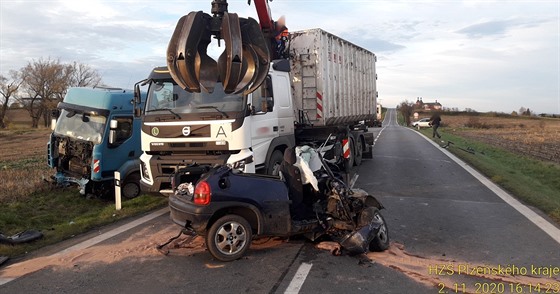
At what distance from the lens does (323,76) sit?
10922mm

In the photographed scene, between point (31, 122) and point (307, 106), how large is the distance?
68770mm

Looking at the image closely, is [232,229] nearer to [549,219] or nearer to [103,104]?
[549,219]

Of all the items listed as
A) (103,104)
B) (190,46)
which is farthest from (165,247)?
(103,104)

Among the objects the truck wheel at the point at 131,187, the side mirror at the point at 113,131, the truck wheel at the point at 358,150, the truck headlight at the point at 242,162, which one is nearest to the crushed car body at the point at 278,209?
the truck headlight at the point at 242,162

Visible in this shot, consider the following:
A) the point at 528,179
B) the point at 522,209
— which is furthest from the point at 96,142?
the point at 528,179

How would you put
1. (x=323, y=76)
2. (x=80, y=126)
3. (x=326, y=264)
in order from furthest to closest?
1. (x=323, y=76)
2. (x=80, y=126)
3. (x=326, y=264)

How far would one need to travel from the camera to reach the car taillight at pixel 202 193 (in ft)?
16.9

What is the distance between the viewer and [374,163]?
15.4 metres

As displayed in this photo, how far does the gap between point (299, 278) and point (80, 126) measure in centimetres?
800

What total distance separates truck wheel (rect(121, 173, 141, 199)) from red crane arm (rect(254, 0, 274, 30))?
447cm

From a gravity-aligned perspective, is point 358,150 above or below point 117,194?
above

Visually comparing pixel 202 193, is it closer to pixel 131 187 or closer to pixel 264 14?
pixel 131 187

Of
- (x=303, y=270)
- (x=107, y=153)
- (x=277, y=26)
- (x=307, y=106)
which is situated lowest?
(x=303, y=270)

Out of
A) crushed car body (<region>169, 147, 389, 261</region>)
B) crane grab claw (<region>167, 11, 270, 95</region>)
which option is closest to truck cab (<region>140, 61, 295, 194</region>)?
crane grab claw (<region>167, 11, 270, 95</region>)
